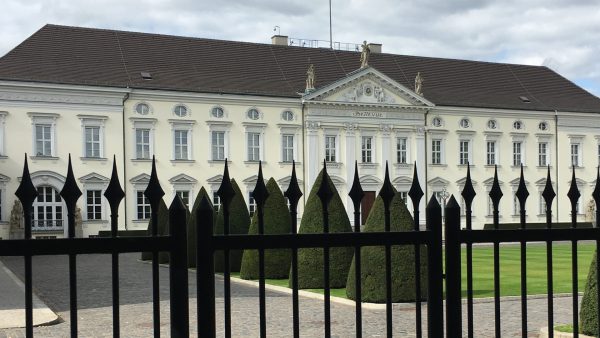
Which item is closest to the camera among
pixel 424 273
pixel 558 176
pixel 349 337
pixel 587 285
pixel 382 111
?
pixel 587 285

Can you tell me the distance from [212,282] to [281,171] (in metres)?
33.8

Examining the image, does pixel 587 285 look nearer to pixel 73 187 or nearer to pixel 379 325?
pixel 379 325

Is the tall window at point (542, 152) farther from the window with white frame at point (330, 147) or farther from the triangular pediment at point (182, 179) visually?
the triangular pediment at point (182, 179)

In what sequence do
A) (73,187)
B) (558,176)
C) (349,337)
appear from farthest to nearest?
(558,176), (349,337), (73,187)

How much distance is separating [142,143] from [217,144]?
12.4ft

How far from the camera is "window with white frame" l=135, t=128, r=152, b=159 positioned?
3369 cm

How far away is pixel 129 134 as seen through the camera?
110 ft

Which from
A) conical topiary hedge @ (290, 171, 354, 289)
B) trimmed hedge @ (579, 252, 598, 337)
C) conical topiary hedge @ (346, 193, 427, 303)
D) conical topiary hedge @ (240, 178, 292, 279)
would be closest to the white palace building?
conical topiary hedge @ (240, 178, 292, 279)

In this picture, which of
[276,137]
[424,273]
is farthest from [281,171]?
[424,273]

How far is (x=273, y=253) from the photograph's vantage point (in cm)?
1611

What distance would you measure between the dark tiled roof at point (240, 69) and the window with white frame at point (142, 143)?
218 cm

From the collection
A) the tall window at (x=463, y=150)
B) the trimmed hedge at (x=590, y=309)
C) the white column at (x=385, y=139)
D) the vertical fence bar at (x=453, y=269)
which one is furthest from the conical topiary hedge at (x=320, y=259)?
the tall window at (x=463, y=150)

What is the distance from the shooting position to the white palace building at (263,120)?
3203 cm

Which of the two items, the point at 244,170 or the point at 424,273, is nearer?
the point at 424,273
